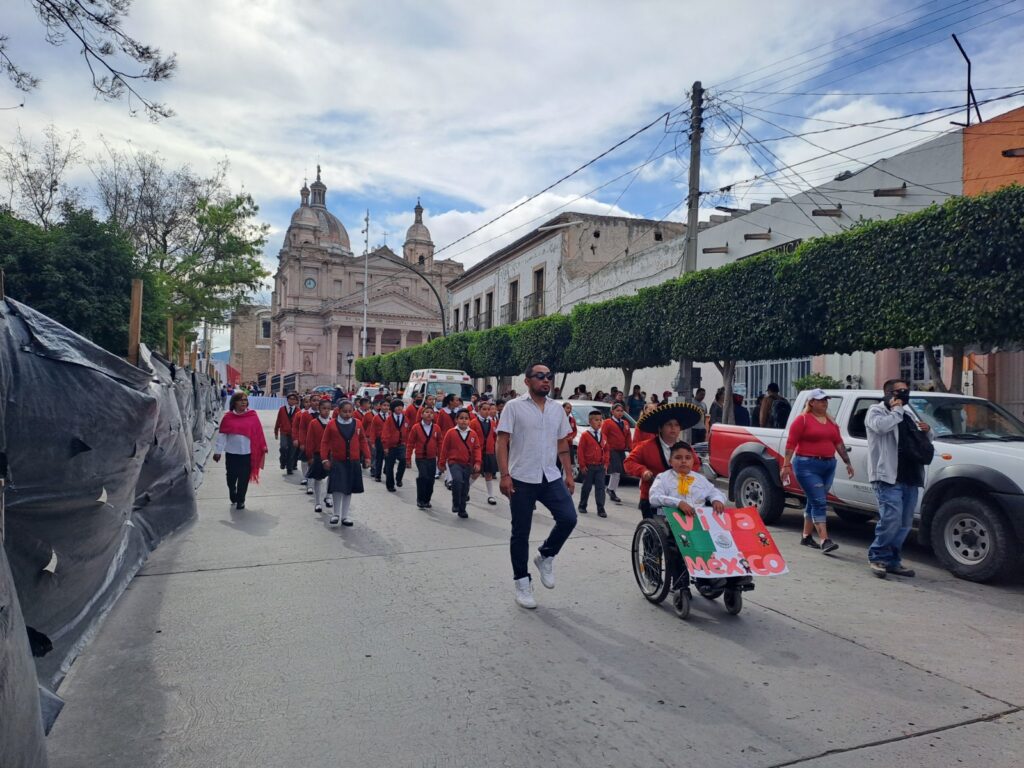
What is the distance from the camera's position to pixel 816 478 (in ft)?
24.3

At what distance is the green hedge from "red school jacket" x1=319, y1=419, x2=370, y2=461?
24.6ft

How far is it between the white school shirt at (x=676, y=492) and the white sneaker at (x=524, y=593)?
110 centimetres

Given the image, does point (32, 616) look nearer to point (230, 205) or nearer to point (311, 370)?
point (230, 205)

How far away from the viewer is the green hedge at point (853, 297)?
9055mm

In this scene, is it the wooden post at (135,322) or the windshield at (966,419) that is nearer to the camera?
the wooden post at (135,322)

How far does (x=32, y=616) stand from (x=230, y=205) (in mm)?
24785

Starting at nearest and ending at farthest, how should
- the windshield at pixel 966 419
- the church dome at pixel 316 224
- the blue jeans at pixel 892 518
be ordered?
1. the blue jeans at pixel 892 518
2. the windshield at pixel 966 419
3. the church dome at pixel 316 224

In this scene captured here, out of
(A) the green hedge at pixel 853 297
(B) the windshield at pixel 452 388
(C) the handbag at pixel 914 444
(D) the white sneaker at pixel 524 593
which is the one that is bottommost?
(D) the white sneaker at pixel 524 593

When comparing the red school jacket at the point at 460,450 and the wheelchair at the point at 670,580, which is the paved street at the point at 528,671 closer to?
the wheelchair at the point at 670,580

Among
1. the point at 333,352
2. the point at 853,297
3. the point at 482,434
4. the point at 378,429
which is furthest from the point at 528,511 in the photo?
the point at 333,352

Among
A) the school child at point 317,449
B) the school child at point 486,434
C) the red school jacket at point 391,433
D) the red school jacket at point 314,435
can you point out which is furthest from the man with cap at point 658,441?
the red school jacket at point 391,433

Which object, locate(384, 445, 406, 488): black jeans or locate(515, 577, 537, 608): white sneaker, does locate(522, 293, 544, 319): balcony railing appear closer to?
locate(384, 445, 406, 488): black jeans

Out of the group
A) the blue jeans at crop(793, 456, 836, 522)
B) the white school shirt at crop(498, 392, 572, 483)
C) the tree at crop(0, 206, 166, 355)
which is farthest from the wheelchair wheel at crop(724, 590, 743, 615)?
the tree at crop(0, 206, 166, 355)

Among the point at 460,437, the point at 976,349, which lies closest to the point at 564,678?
the point at 460,437
